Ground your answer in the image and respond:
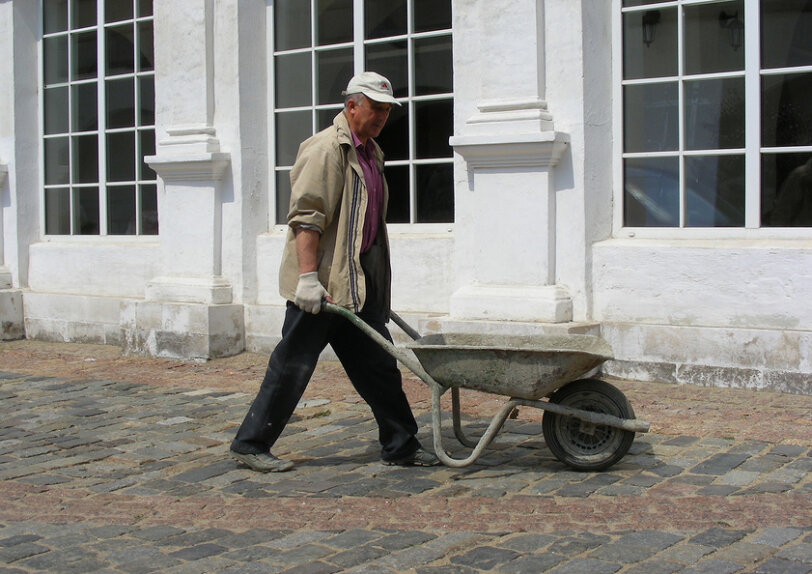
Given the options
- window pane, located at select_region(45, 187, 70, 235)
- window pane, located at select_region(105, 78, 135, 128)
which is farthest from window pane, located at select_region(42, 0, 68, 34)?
window pane, located at select_region(45, 187, 70, 235)

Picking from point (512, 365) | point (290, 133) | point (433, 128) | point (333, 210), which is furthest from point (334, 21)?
point (512, 365)

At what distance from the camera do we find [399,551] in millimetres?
4164

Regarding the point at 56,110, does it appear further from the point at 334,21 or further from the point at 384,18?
the point at 384,18

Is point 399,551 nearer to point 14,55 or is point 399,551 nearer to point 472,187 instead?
point 472,187

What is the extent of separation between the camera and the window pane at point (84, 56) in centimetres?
1134

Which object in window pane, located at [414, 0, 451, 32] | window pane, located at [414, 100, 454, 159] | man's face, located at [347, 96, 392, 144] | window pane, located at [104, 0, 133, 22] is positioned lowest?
man's face, located at [347, 96, 392, 144]

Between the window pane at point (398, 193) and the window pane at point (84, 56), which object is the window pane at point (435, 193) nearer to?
the window pane at point (398, 193)

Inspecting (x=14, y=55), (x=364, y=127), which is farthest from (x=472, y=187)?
(x=14, y=55)

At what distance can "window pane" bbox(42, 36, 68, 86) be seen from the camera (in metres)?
11.7

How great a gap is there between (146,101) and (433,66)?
3394 millimetres

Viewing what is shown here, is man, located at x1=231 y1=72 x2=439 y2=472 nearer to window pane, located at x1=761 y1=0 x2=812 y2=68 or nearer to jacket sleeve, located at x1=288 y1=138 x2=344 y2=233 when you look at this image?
jacket sleeve, located at x1=288 y1=138 x2=344 y2=233

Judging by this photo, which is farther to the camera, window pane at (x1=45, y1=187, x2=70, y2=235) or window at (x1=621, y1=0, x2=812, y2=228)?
window pane at (x1=45, y1=187, x2=70, y2=235)

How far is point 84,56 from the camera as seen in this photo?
11445 millimetres

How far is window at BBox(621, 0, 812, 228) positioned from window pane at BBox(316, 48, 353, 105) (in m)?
2.61
